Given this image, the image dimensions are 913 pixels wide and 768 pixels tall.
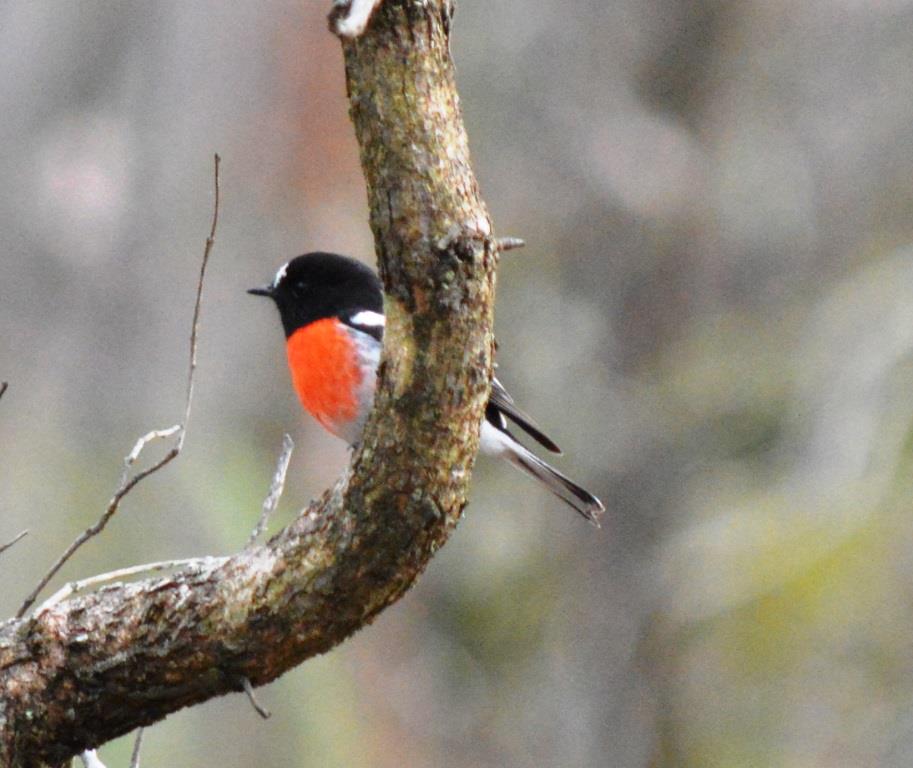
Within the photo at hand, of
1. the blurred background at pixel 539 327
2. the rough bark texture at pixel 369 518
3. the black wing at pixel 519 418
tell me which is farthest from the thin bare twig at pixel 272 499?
the blurred background at pixel 539 327

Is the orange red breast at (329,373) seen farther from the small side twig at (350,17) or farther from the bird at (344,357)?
the small side twig at (350,17)

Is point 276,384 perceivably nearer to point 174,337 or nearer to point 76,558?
point 174,337

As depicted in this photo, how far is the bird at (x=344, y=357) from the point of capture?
226 inches

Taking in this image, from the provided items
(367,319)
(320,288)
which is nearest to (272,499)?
(367,319)

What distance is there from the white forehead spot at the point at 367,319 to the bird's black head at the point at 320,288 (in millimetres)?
62

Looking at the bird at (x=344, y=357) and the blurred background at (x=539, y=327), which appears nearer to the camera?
the bird at (x=344, y=357)

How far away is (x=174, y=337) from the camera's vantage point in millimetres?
Result: 10734

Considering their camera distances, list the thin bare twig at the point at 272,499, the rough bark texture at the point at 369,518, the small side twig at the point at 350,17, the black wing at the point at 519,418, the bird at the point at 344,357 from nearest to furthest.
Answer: the small side twig at the point at 350,17
the rough bark texture at the point at 369,518
the thin bare twig at the point at 272,499
the black wing at the point at 519,418
the bird at the point at 344,357

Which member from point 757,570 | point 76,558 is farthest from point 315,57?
point 757,570

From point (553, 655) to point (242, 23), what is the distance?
5500 mm

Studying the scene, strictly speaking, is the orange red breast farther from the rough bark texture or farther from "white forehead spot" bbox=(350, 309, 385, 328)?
the rough bark texture

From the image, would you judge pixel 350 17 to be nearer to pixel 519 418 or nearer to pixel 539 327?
pixel 519 418

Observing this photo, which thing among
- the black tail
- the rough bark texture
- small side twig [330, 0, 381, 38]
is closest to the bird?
the black tail

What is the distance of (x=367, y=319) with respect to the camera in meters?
6.11
